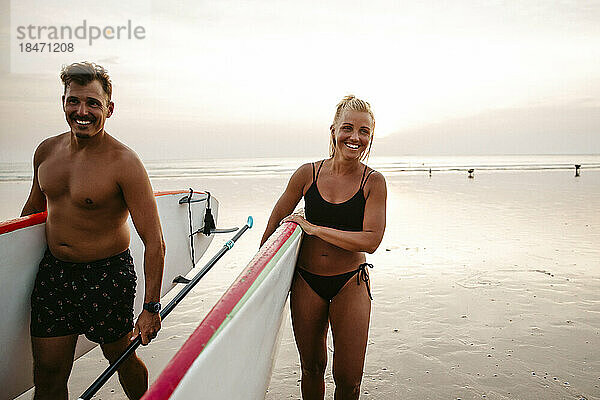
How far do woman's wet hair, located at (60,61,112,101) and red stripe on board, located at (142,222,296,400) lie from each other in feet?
4.05

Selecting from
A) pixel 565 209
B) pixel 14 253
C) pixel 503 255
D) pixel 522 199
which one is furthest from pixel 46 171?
pixel 522 199

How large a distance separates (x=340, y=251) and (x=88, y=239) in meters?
1.33

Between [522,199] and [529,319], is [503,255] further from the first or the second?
[522,199]

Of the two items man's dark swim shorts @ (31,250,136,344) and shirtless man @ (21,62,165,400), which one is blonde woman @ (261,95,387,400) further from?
man's dark swim shorts @ (31,250,136,344)

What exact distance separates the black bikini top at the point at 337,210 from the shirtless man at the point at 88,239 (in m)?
0.82

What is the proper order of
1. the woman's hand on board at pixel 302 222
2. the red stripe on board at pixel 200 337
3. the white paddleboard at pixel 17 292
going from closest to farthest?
the red stripe on board at pixel 200 337 → the woman's hand on board at pixel 302 222 → the white paddleboard at pixel 17 292

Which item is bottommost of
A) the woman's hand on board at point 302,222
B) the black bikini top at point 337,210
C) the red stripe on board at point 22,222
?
the red stripe on board at point 22,222

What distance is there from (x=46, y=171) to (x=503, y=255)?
5948 mm

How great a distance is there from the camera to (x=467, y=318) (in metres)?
4.17

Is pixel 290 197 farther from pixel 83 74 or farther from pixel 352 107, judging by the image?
pixel 83 74

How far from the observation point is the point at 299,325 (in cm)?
240

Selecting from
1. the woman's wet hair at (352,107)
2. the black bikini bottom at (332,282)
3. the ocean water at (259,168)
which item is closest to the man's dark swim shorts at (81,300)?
the black bikini bottom at (332,282)

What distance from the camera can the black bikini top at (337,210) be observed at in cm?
234

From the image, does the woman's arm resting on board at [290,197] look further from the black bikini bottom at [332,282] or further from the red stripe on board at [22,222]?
the red stripe on board at [22,222]
